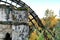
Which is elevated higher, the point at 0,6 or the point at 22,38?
the point at 0,6

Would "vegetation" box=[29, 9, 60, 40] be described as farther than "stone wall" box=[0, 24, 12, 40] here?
Yes

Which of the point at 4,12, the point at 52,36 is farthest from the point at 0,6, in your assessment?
the point at 52,36

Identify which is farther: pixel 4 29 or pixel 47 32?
pixel 47 32

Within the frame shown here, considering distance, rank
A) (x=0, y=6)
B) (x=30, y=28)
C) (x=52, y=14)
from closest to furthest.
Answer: (x=0, y=6), (x=30, y=28), (x=52, y=14)

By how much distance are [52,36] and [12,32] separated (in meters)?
0.80

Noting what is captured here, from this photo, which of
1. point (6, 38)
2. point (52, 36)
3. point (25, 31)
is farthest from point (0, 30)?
point (52, 36)

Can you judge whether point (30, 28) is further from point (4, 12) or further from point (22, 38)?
point (4, 12)

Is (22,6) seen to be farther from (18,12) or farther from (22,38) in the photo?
(22,38)

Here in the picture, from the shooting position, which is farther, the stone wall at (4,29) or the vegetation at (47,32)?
the vegetation at (47,32)

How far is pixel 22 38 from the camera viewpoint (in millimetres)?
3639

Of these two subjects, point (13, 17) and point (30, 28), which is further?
point (30, 28)

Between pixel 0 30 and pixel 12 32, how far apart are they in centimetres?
19

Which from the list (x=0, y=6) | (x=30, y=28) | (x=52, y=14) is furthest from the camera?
(x=52, y=14)

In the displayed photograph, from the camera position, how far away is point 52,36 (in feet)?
13.1
